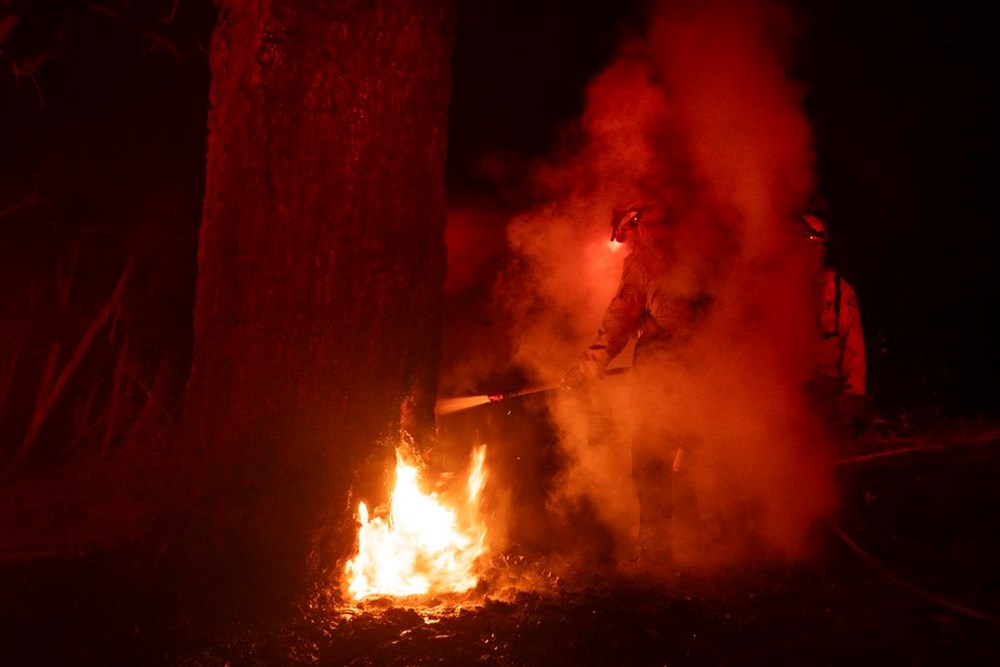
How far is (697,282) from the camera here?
17.0 ft

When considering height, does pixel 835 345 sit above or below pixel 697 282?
below

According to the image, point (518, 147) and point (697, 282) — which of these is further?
point (518, 147)

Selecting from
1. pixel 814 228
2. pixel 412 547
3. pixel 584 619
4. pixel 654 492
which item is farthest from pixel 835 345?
pixel 412 547

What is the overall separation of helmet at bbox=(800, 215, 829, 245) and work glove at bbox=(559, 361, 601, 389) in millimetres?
2164

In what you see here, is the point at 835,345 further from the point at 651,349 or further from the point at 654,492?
the point at 654,492

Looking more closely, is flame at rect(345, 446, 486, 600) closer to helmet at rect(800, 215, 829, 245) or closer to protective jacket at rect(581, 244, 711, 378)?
protective jacket at rect(581, 244, 711, 378)

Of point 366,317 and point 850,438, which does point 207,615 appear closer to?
point 366,317

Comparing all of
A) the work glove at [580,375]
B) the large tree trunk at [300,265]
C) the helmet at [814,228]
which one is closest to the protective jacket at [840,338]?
the helmet at [814,228]

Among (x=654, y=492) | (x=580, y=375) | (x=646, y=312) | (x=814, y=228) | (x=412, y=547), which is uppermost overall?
(x=814, y=228)

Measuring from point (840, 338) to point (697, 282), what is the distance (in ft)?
4.69

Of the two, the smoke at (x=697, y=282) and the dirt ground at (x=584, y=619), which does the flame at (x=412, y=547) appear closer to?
the dirt ground at (x=584, y=619)

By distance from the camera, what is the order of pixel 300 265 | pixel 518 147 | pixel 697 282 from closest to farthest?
pixel 300 265 < pixel 697 282 < pixel 518 147

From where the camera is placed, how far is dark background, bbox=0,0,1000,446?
8531 mm

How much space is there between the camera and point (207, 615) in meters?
3.61
